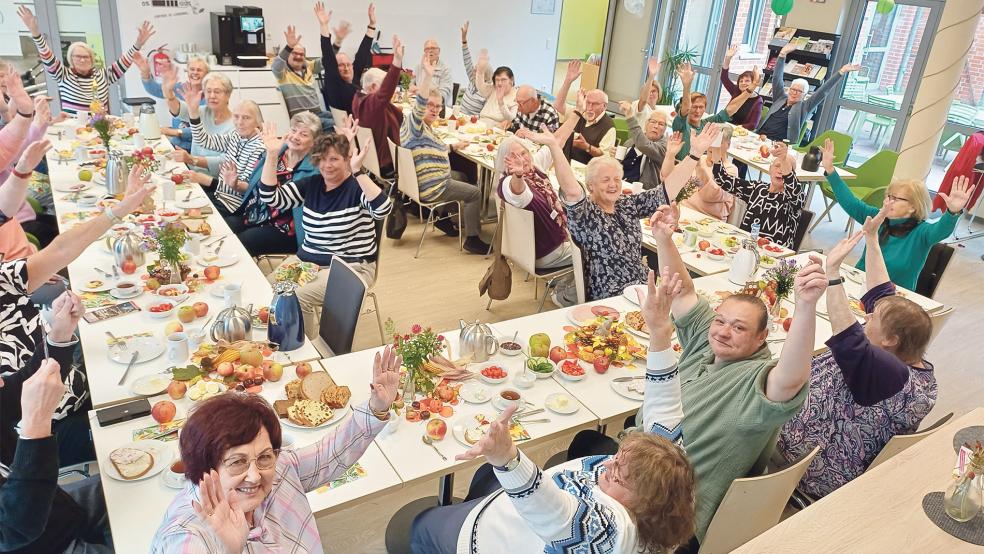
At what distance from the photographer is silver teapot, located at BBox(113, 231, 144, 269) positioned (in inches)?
135

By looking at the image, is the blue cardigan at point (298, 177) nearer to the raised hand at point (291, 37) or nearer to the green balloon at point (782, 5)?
the raised hand at point (291, 37)

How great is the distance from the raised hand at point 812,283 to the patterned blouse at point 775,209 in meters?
2.88

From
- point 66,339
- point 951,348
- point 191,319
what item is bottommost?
point 951,348

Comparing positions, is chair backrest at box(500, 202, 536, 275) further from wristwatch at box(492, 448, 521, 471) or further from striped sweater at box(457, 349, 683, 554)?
wristwatch at box(492, 448, 521, 471)

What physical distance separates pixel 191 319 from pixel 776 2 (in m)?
7.67

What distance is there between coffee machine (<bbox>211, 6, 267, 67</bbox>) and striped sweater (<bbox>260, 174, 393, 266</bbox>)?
497 centimetres

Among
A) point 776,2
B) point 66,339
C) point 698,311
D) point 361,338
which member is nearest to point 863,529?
point 698,311

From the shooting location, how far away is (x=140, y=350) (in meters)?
2.78

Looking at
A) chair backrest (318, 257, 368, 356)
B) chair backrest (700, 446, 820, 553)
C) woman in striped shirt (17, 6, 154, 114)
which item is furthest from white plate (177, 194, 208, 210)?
chair backrest (700, 446, 820, 553)

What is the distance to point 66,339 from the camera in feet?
7.82

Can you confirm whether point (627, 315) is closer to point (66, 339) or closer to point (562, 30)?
point (66, 339)

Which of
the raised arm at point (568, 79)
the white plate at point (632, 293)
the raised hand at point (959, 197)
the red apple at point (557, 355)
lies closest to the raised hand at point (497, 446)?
the red apple at point (557, 355)

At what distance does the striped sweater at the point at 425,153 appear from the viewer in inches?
216

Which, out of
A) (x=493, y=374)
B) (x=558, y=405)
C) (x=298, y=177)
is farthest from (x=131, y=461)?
(x=298, y=177)
